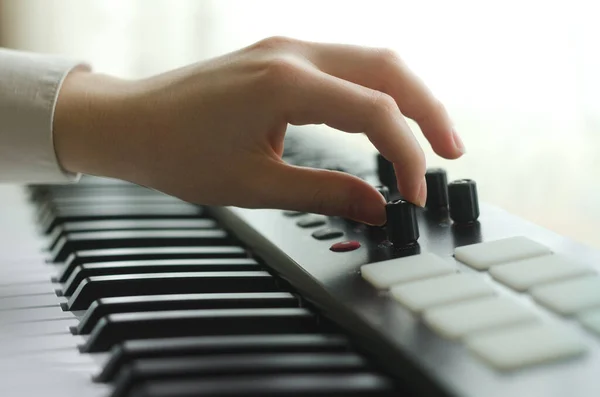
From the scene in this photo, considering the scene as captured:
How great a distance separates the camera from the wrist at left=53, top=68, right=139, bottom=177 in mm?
720

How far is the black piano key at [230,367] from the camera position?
0.46 meters

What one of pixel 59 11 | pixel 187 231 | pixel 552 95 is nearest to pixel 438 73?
pixel 552 95

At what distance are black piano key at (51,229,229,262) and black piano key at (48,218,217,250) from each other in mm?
28

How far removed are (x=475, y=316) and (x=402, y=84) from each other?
0.35 metres

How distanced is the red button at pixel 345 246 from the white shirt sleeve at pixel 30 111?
1.08 feet

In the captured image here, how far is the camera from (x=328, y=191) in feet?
2.14

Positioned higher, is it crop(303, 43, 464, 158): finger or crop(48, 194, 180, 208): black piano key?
crop(303, 43, 464, 158): finger

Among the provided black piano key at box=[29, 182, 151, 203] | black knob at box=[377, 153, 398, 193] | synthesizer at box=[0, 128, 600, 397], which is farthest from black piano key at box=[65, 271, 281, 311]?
black piano key at box=[29, 182, 151, 203]

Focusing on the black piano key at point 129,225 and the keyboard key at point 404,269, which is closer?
the keyboard key at point 404,269

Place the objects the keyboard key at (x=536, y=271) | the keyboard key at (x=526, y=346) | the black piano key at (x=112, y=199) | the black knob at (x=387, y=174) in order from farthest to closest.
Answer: the black piano key at (x=112, y=199) < the black knob at (x=387, y=174) < the keyboard key at (x=536, y=271) < the keyboard key at (x=526, y=346)

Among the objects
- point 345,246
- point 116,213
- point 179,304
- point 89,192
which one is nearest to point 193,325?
point 179,304

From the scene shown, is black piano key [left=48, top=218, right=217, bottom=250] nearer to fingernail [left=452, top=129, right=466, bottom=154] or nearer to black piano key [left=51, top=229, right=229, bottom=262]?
black piano key [left=51, top=229, right=229, bottom=262]

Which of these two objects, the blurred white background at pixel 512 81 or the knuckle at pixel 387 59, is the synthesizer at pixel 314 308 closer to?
the knuckle at pixel 387 59

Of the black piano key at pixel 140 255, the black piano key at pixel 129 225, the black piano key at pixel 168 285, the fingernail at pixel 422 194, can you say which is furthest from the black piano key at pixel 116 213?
the fingernail at pixel 422 194
